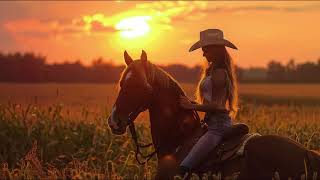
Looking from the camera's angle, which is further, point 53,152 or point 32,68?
point 32,68

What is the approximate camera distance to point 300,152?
6.58 m

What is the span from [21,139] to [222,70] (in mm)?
6625

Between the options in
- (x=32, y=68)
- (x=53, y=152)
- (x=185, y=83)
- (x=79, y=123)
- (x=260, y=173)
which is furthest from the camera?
(x=185, y=83)

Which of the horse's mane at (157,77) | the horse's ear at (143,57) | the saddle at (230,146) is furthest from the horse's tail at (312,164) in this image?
the horse's ear at (143,57)

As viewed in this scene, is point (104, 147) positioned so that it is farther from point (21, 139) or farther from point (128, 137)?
point (21, 139)

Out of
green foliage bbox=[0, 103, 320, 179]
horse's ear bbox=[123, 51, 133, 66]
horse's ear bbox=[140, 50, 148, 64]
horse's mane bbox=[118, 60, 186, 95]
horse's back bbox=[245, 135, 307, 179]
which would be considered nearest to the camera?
horse's back bbox=[245, 135, 307, 179]

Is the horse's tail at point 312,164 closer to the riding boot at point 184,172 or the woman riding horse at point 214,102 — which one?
the woman riding horse at point 214,102

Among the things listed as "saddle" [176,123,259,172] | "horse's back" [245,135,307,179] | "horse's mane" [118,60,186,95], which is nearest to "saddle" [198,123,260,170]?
"saddle" [176,123,259,172]

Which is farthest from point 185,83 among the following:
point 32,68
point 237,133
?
point 237,133

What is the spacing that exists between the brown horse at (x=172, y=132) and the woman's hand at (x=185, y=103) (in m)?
0.08

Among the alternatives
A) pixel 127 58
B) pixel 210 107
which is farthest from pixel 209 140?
pixel 127 58

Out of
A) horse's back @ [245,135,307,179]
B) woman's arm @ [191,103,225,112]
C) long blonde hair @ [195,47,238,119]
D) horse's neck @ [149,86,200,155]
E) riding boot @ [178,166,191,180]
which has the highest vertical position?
long blonde hair @ [195,47,238,119]

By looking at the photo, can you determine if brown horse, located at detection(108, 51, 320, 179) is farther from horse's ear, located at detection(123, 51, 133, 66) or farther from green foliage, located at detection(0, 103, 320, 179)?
green foliage, located at detection(0, 103, 320, 179)

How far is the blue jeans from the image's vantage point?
21.7ft
